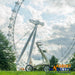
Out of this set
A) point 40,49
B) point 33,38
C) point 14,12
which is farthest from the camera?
point 14,12

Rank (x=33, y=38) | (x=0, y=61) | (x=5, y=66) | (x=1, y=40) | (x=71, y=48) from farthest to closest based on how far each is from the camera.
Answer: (x=71, y=48) < (x=33, y=38) < (x=1, y=40) < (x=5, y=66) < (x=0, y=61)

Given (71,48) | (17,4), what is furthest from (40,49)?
(71,48)

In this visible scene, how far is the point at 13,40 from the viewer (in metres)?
45.3

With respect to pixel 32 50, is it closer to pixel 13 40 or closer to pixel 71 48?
pixel 13 40

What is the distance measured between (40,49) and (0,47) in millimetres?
11529

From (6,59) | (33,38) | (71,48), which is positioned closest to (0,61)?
(6,59)

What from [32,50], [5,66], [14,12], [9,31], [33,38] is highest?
[14,12]

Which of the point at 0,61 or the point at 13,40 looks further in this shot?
the point at 13,40

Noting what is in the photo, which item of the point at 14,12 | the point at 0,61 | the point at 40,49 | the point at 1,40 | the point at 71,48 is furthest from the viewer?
the point at 71,48

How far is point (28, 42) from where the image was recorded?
38.9 metres

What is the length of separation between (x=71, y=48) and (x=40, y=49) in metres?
34.9

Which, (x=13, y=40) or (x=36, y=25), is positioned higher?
(x=36, y=25)

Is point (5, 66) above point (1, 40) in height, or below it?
below

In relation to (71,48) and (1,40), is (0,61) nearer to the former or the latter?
(1,40)
